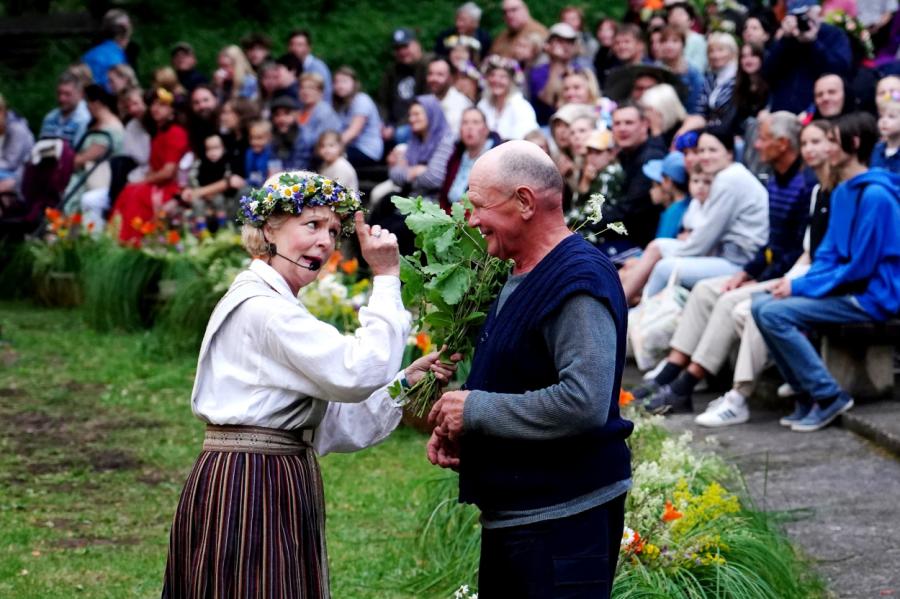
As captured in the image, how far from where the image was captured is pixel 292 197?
427cm

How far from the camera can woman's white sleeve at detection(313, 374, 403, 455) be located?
443cm

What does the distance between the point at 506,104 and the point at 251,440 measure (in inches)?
364

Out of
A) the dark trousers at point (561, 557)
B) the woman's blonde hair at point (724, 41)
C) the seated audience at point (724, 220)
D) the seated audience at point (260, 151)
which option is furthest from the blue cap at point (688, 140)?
the dark trousers at point (561, 557)

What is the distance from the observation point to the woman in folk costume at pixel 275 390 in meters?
4.16

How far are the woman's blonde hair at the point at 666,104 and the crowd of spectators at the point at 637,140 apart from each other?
0.04 meters

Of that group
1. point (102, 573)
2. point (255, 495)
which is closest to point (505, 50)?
point (102, 573)

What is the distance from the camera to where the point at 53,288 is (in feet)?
48.7

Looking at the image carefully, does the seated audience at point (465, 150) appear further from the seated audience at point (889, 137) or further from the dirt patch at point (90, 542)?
the dirt patch at point (90, 542)

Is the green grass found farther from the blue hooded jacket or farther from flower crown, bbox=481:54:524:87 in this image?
the blue hooded jacket

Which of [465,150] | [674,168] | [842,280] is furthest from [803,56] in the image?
[842,280]

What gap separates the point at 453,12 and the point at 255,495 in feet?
51.4

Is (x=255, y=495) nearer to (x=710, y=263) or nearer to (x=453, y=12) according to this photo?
(x=710, y=263)

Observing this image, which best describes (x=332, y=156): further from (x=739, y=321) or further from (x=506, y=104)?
(x=739, y=321)

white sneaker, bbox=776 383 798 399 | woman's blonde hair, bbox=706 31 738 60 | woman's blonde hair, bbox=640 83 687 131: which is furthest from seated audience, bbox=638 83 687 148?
white sneaker, bbox=776 383 798 399
